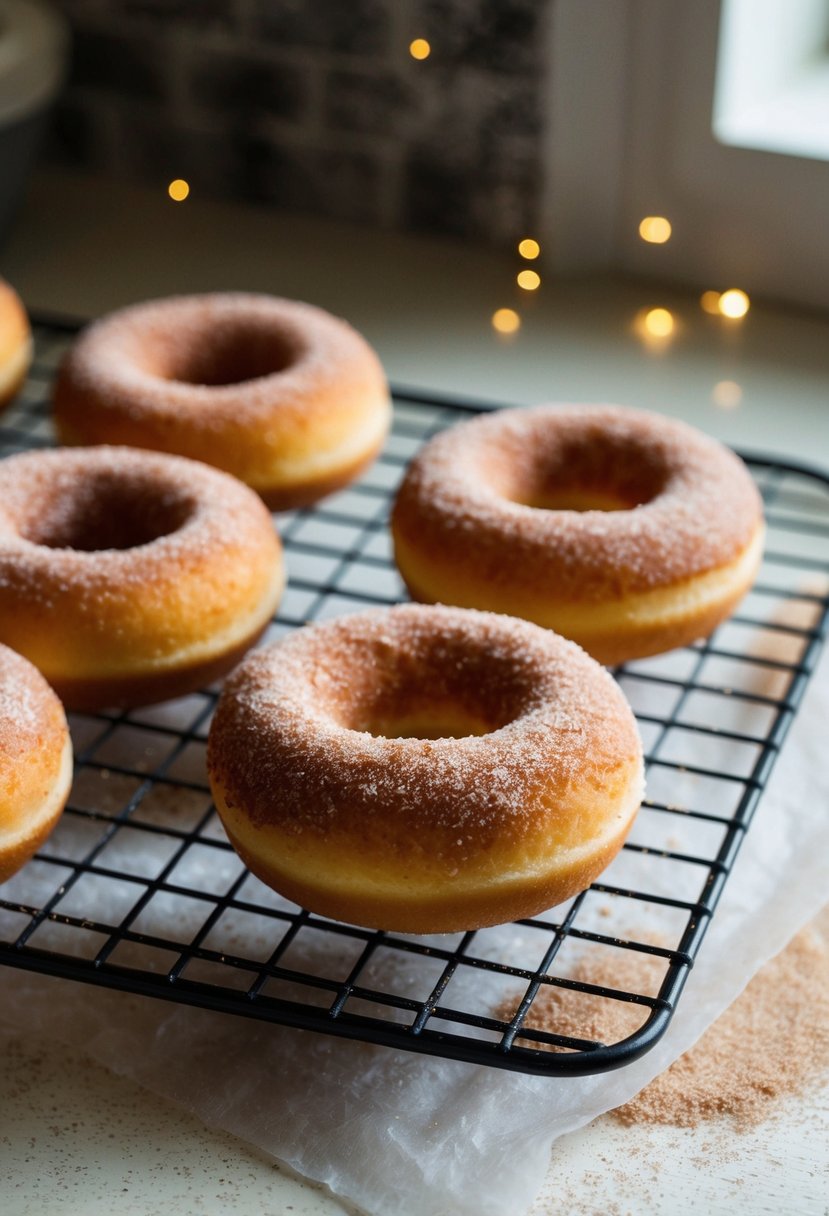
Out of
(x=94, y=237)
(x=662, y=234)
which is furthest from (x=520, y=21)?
(x=94, y=237)

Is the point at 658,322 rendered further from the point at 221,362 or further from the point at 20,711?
the point at 20,711

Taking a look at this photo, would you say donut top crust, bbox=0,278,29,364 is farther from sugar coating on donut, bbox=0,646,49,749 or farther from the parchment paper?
the parchment paper

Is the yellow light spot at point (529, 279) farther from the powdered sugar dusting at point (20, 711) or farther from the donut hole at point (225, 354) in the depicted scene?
the powdered sugar dusting at point (20, 711)

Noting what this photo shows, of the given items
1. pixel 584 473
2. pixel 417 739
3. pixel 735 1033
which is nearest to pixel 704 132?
pixel 584 473

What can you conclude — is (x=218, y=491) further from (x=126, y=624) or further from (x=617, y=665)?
(x=617, y=665)

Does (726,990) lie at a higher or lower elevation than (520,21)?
lower

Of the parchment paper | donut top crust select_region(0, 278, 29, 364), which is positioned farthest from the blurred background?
the parchment paper

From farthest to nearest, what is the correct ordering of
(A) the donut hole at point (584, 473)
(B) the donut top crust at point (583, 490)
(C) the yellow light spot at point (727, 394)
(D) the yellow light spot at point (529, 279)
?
(D) the yellow light spot at point (529, 279) → (C) the yellow light spot at point (727, 394) → (A) the donut hole at point (584, 473) → (B) the donut top crust at point (583, 490)

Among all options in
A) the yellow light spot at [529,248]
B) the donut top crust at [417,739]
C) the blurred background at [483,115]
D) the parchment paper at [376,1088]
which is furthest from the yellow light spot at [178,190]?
the parchment paper at [376,1088]
